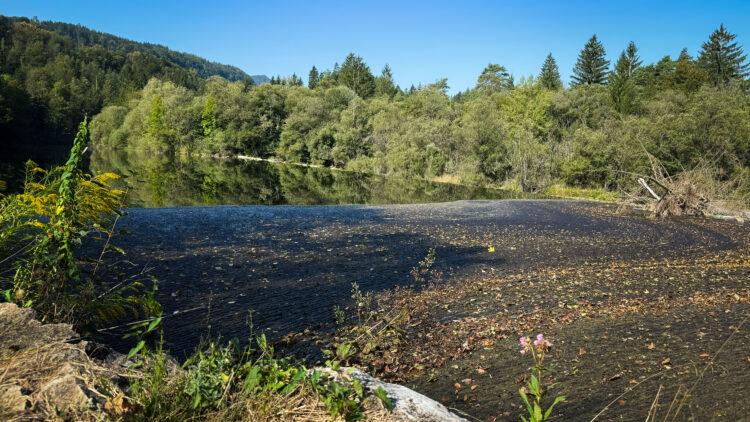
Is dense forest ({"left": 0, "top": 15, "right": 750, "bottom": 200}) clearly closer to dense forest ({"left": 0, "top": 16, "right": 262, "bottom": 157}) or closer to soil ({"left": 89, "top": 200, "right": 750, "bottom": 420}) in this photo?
dense forest ({"left": 0, "top": 16, "right": 262, "bottom": 157})

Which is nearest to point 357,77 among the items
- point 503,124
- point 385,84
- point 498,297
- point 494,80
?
point 385,84

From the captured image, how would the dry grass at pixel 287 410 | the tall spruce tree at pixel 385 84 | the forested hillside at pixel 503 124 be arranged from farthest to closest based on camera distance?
the tall spruce tree at pixel 385 84 < the forested hillside at pixel 503 124 < the dry grass at pixel 287 410

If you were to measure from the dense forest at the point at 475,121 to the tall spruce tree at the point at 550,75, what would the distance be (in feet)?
1.13

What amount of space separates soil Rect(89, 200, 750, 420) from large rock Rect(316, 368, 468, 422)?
174cm

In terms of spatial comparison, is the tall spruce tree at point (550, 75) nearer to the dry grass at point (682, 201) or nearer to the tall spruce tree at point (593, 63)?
the tall spruce tree at point (593, 63)

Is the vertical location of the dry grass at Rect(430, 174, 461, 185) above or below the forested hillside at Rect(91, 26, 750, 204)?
below

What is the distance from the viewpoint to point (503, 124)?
5012cm

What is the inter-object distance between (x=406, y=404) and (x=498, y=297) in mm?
6171

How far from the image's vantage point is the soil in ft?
18.2

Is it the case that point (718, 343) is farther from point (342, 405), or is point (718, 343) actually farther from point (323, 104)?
point (323, 104)

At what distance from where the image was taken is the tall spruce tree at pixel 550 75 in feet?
→ 259

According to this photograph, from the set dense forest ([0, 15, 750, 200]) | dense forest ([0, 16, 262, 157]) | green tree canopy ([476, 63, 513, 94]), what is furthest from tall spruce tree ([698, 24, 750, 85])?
dense forest ([0, 16, 262, 157])

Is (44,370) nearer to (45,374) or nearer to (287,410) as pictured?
(45,374)

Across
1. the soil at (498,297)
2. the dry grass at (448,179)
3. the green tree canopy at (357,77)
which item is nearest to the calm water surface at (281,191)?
the dry grass at (448,179)
